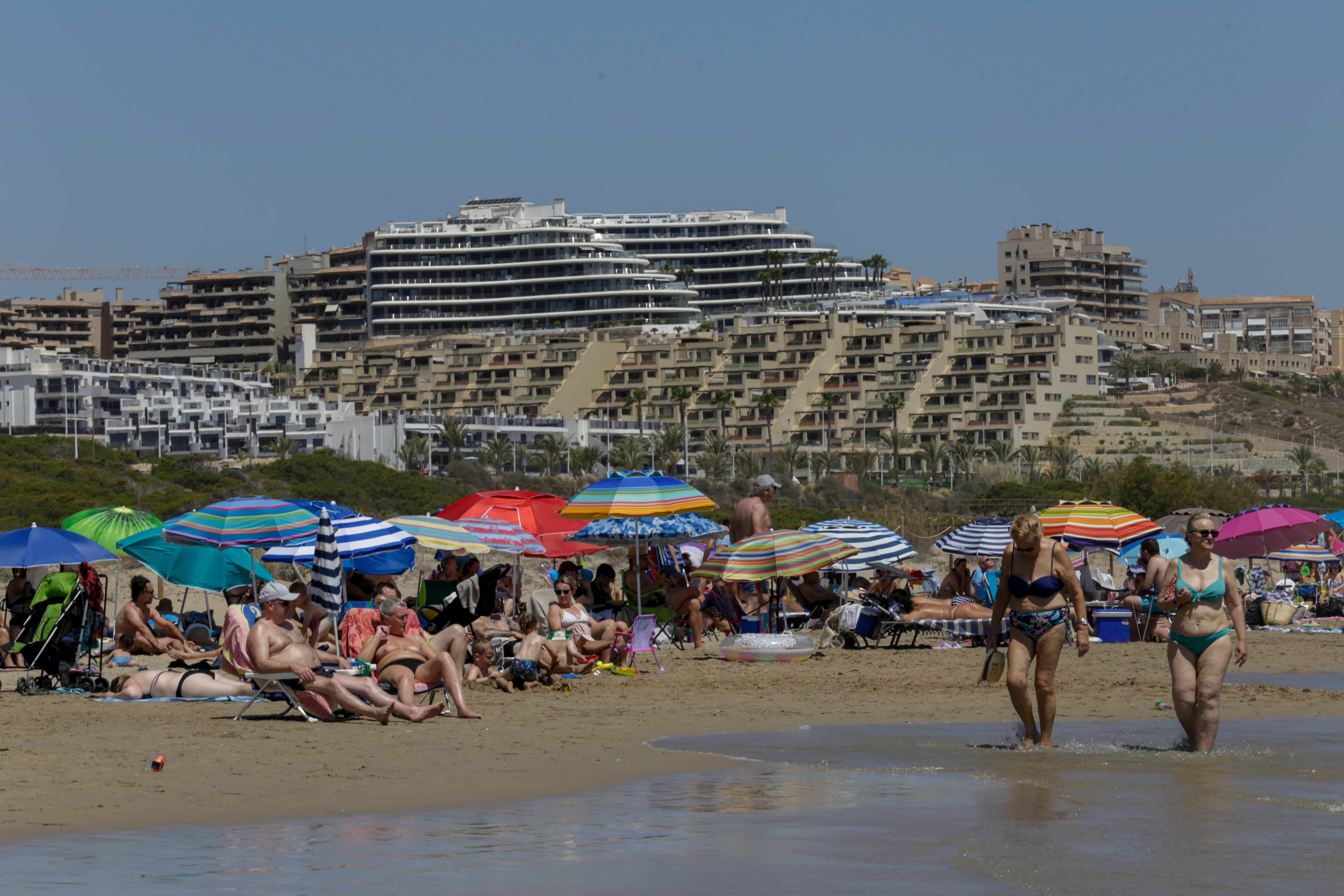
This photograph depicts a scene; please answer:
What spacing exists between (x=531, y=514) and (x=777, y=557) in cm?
370

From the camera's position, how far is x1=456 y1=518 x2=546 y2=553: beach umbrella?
635 inches

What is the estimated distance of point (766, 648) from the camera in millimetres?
15156

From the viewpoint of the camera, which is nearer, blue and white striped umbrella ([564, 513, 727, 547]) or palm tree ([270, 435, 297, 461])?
blue and white striped umbrella ([564, 513, 727, 547])

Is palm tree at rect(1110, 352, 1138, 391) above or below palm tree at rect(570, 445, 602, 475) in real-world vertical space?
above

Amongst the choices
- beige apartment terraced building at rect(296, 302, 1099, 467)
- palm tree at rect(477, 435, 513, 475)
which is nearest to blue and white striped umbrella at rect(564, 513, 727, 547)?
palm tree at rect(477, 435, 513, 475)

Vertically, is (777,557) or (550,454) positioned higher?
(777,557)

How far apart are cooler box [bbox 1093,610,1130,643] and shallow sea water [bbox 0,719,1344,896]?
855 cm

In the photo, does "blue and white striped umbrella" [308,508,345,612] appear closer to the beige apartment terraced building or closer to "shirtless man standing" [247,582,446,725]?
"shirtless man standing" [247,582,446,725]

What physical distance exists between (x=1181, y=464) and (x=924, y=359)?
36375mm

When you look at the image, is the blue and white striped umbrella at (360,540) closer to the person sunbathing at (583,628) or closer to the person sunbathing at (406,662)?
the person sunbathing at (583,628)

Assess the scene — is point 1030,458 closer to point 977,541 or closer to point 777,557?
point 977,541

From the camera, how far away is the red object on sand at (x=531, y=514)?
60.0 ft

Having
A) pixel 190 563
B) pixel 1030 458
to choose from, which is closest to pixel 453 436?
pixel 1030 458

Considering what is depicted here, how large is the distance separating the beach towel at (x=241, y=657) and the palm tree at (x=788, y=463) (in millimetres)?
78382
